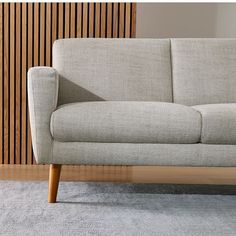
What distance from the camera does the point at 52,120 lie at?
2.14m

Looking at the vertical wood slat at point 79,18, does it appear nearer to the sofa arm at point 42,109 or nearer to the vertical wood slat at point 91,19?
the vertical wood slat at point 91,19

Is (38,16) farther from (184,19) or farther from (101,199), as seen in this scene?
(184,19)

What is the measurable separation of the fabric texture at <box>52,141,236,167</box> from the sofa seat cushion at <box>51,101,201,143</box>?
1.2 inches

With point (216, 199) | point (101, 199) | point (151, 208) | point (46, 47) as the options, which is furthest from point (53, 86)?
point (46, 47)

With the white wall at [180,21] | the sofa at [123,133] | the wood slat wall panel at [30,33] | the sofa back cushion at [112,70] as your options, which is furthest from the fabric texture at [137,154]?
the white wall at [180,21]

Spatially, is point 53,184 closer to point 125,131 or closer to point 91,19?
point 125,131

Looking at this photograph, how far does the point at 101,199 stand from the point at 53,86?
0.61m

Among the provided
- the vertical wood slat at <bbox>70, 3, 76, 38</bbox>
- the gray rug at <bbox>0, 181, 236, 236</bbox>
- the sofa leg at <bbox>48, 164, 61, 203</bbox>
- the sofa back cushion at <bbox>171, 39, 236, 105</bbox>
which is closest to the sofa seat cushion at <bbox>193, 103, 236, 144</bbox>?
the gray rug at <bbox>0, 181, 236, 236</bbox>

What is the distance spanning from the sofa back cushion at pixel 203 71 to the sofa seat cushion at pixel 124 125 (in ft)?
1.94

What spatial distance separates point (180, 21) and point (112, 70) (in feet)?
8.93

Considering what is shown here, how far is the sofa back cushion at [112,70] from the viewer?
8.82 feet

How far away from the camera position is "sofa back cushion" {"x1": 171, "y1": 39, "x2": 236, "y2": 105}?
2734 millimetres

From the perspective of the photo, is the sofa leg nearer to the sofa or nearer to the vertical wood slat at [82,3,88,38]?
the sofa

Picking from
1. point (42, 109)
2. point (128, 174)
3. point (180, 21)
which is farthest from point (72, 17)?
point (180, 21)
